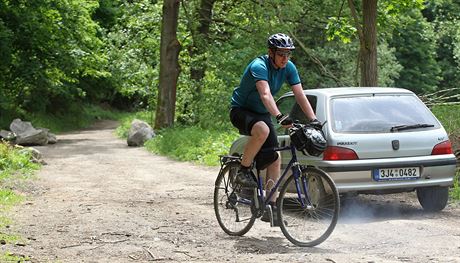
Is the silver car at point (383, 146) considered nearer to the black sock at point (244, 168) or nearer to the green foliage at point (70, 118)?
the black sock at point (244, 168)

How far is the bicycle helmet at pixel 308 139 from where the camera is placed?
22.4 ft

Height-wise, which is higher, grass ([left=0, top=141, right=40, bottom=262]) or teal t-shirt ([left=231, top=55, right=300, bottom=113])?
teal t-shirt ([left=231, top=55, right=300, bottom=113])

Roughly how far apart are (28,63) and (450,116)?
67.5 ft

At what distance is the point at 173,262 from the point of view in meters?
6.26

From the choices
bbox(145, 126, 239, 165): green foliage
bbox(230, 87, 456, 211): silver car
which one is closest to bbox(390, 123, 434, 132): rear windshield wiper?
bbox(230, 87, 456, 211): silver car

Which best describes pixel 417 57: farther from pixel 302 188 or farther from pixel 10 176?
pixel 302 188

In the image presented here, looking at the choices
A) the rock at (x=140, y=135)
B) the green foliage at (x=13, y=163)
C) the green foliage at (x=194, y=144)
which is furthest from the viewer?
the rock at (x=140, y=135)

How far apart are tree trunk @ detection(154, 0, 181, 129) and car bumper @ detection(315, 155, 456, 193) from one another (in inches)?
655

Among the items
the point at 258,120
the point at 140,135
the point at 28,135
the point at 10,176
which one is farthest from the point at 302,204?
the point at 28,135

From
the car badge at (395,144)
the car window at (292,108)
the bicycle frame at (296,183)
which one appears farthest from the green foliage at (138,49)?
the bicycle frame at (296,183)

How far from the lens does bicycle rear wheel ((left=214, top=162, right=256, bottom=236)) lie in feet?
25.1

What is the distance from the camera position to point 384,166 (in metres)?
8.42

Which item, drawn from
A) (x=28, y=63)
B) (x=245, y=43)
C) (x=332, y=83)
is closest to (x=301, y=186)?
(x=245, y=43)

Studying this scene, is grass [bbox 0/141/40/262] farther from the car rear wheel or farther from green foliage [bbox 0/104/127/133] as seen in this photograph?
green foliage [bbox 0/104/127/133]
